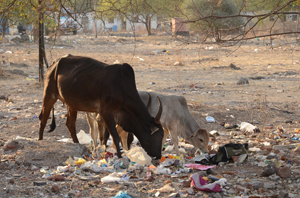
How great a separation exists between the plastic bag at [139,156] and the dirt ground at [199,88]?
0.72 meters

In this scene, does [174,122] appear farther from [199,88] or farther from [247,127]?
[199,88]

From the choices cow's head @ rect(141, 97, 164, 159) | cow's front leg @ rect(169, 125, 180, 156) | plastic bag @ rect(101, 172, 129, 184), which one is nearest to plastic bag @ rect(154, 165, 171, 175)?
plastic bag @ rect(101, 172, 129, 184)

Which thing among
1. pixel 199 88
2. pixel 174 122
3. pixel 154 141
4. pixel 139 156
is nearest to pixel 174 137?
pixel 174 122

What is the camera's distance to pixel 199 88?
458 inches

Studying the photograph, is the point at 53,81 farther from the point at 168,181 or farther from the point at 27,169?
the point at 168,181

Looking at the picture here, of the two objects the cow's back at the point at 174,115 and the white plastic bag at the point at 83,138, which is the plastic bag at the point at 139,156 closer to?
the cow's back at the point at 174,115

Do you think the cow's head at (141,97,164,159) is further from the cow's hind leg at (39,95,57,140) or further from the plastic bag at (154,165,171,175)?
the cow's hind leg at (39,95,57,140)

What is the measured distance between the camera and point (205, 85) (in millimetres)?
12211

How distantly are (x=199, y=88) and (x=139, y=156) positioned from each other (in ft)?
23.3

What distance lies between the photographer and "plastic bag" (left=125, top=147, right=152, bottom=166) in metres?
4.77

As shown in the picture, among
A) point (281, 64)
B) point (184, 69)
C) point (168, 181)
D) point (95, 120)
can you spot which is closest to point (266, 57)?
point (281, 64)

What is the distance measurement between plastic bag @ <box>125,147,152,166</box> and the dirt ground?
2.36 ft

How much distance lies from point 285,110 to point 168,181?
5.57 meters

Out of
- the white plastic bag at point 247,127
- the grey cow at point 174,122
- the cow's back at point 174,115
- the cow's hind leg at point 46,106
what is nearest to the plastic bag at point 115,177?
the grey cow at point 174,122
